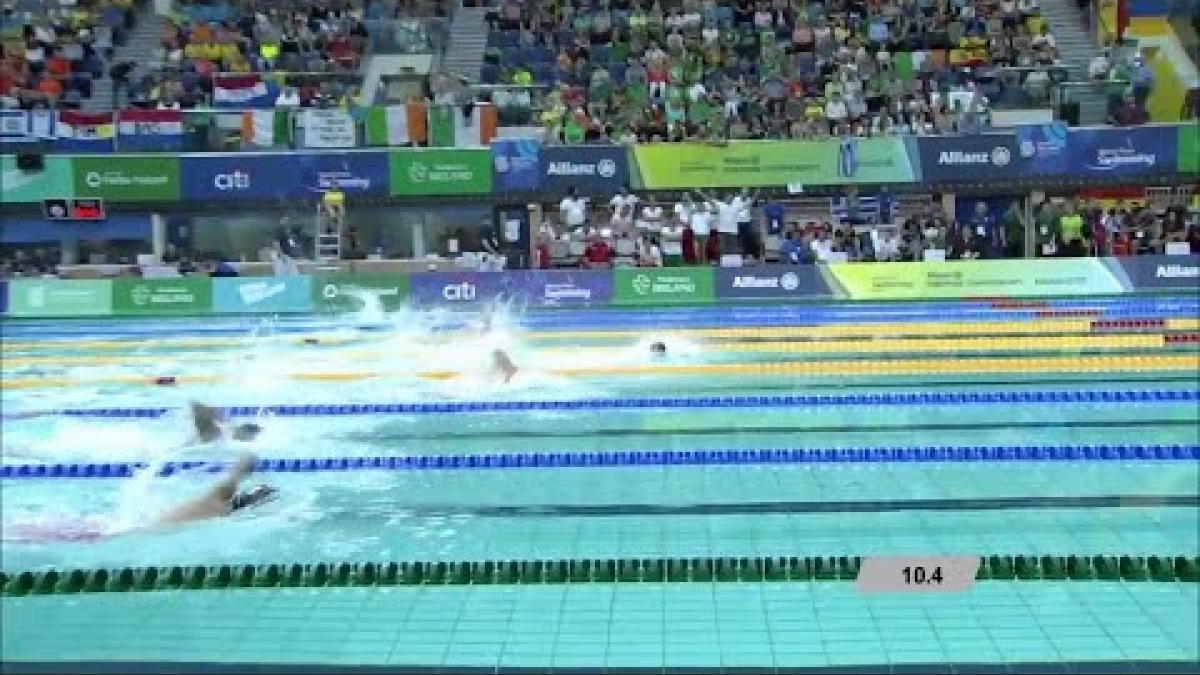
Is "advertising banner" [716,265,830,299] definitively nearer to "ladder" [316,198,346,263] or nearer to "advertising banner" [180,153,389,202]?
"advertising banner" [180,153,389,202]

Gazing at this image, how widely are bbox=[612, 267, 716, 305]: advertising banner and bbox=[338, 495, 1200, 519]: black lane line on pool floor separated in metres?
9.00

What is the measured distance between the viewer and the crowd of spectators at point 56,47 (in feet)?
56.8

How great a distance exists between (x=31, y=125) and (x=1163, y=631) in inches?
648

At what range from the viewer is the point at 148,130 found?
55.4 feet

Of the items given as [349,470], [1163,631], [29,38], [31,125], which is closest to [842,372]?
[349,470]

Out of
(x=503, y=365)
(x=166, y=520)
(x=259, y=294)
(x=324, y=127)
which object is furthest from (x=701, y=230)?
(x=166, y=520)

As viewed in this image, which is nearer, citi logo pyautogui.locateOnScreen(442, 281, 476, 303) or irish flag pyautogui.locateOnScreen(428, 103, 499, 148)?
citi logo pyautogui.locateOnScreen(442, 281, 476, 303)

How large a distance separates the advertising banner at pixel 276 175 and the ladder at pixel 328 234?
0.32 metres

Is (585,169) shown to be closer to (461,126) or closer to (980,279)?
(461,126)

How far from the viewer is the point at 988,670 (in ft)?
11.7

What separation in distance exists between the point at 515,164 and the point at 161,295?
4.90 m

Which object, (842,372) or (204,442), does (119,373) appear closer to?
(204,442)

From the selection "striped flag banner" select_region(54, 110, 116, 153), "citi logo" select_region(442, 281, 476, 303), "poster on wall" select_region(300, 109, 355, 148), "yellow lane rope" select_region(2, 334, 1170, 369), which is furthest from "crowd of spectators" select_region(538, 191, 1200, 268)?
"striped flag banner" select_region(54, 110, 116, 153)

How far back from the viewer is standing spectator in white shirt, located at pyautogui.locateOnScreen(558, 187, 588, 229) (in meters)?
16.5
